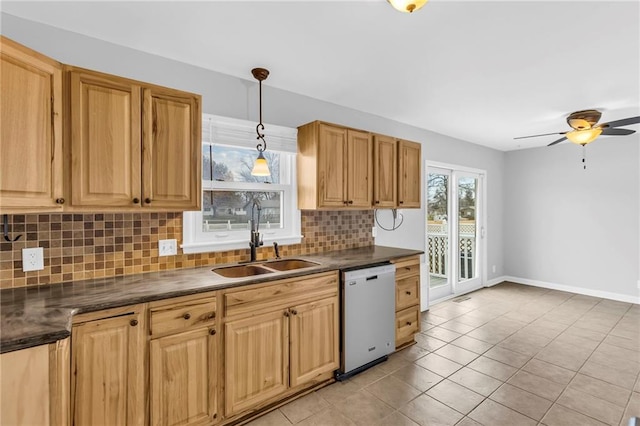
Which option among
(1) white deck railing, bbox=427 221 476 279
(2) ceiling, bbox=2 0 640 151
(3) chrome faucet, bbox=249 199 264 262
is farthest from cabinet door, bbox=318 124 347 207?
(1) white deck railing, bbox=427 221 476 279

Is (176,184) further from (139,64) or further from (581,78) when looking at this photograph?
(581,78)

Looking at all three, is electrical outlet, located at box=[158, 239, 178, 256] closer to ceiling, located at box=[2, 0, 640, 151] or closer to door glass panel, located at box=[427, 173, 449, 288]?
ceiling, located at box=[2, 0, 640, 151]

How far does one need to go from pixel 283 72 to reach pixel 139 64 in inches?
42.6

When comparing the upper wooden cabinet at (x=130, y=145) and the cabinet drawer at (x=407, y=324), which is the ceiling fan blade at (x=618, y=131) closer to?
the cabinet drawer at (x=407, y=324)

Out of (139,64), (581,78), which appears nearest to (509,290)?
(581,78)

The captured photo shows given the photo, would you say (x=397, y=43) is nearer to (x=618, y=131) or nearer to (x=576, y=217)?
A: (x=618, y=131)

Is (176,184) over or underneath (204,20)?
underneath

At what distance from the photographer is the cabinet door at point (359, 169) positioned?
3.03 metres

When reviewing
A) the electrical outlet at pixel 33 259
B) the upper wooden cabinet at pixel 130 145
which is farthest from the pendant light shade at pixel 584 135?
the electrical outlet at pixel 33 259

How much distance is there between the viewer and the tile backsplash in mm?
1805

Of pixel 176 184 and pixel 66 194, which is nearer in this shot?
pixel 66 194

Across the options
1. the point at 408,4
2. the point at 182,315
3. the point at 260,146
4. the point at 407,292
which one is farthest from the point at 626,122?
Result: the point at 182,315

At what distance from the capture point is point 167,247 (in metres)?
2.30

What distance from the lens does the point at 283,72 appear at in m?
2.62
